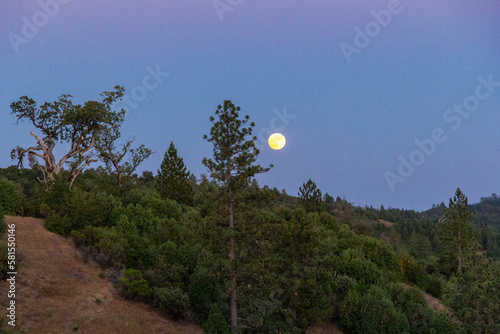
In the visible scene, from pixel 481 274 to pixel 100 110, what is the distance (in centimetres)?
3159

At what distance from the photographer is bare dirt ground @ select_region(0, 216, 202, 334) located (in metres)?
14.3

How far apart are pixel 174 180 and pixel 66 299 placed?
25.7 m

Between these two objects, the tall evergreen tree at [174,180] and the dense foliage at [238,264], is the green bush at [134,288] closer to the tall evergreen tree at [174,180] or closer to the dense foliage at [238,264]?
the dense foliage at [238,264]

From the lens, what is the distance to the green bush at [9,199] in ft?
79.3

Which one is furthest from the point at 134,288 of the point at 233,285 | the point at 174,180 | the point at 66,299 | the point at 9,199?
the point at 174,180

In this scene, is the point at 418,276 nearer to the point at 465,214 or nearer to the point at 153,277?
the point at 465,214

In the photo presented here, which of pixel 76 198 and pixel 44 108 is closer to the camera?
pixel 76 198

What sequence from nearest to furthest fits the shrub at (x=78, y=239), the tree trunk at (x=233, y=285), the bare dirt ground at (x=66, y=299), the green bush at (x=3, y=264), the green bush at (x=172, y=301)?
1. the bare dirt ground at (x=66, y=299)
2. the green bush at (x=3, y=264)
3. the tree trunk at (x=233, y=285)
4. the green bush at (x=172, y=301)
5. the shrub at (x=78, y=239)

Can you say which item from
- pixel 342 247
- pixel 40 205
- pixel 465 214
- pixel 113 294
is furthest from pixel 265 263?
pixel 465 214

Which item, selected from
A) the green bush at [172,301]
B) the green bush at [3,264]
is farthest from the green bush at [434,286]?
the green bush at [3,264]

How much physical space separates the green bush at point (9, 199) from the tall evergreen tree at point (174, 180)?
17178mm

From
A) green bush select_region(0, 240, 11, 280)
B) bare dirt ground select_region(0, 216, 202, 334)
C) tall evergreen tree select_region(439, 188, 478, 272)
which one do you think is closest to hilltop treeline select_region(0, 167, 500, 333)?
bare dirt ground select_region(0, 216, 202, 334)

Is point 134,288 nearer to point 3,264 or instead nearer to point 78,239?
point 78,239

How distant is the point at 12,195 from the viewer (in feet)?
81.4
